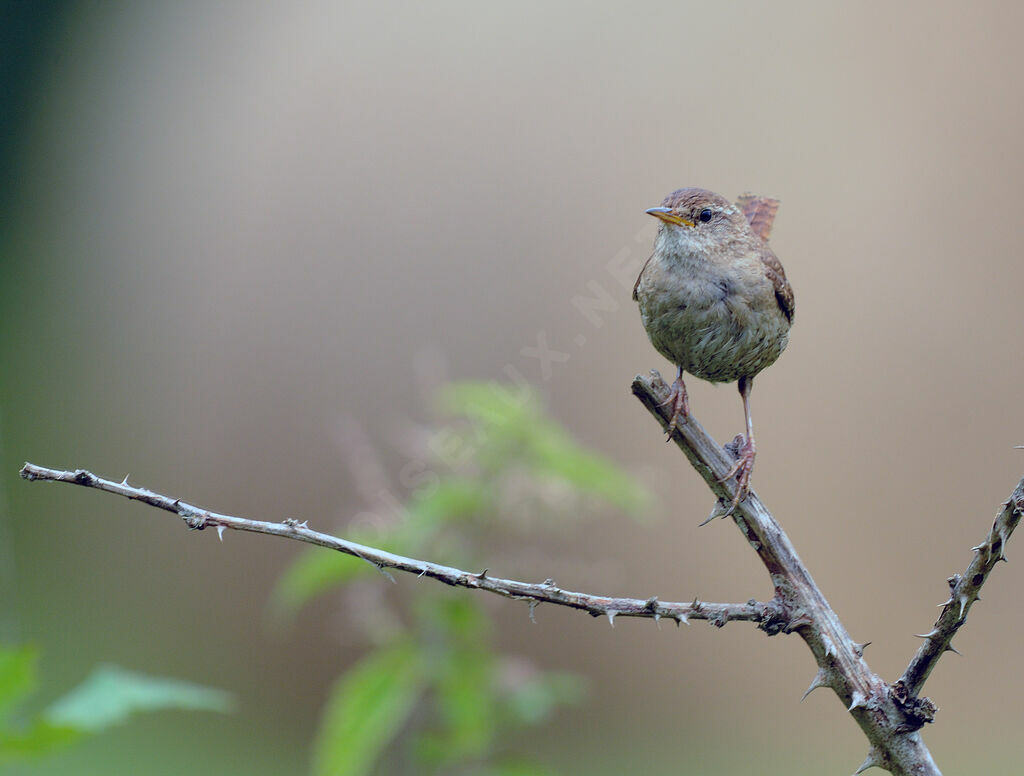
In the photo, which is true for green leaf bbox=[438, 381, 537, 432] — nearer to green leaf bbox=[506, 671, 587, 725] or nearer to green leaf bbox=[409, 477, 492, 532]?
green leaf bbox=[409, 477, 492, 532]

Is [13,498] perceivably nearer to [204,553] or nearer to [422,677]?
[204,553]

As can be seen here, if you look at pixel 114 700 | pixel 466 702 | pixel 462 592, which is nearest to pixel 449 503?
pixel 462 592

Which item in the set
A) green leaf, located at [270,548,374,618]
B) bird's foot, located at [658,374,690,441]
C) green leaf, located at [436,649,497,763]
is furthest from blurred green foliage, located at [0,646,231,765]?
bird's foot, located at [658,374,690,441]

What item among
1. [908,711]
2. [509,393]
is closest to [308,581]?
[509,393]

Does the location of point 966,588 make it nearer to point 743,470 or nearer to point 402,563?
point 743,470

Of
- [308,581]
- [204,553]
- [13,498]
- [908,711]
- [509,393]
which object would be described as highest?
[13,498]

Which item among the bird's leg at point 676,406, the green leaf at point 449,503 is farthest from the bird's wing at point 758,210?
the green leaf at point 449,503

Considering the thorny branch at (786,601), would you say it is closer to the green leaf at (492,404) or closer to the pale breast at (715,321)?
the pale breast at (715,321)
